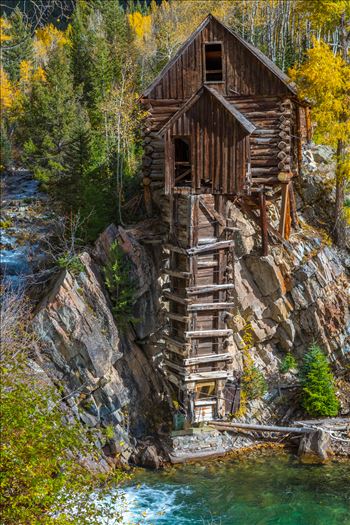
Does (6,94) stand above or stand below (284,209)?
above

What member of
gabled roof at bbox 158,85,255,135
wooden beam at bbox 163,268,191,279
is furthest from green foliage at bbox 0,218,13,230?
gabled roof at bbox 158,85,255,135

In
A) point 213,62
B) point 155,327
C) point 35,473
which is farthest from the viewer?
point 155,327

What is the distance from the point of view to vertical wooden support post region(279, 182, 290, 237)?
884 inches

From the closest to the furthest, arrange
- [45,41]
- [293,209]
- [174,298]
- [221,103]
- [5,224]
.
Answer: [221,103] → [174,298] → [293,209] → [5,224] → [45,41]

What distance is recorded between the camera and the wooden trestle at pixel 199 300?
20.9 metres

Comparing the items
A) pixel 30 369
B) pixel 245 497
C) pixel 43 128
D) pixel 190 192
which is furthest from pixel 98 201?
pixel 245 497

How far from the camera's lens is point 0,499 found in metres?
9.95

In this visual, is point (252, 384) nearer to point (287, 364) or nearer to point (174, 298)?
point (287, 364)

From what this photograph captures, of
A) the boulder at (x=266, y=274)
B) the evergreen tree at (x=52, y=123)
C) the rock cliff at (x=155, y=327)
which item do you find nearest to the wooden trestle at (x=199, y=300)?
the rock cliff at (x=155, y=327)

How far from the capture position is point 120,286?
73.5 ft

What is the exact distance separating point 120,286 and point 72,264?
2045 mm

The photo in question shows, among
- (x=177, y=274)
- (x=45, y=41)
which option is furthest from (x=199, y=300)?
(x=45, y=41)

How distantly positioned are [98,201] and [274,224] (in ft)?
24.4

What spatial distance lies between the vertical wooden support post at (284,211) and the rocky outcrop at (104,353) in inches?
219
